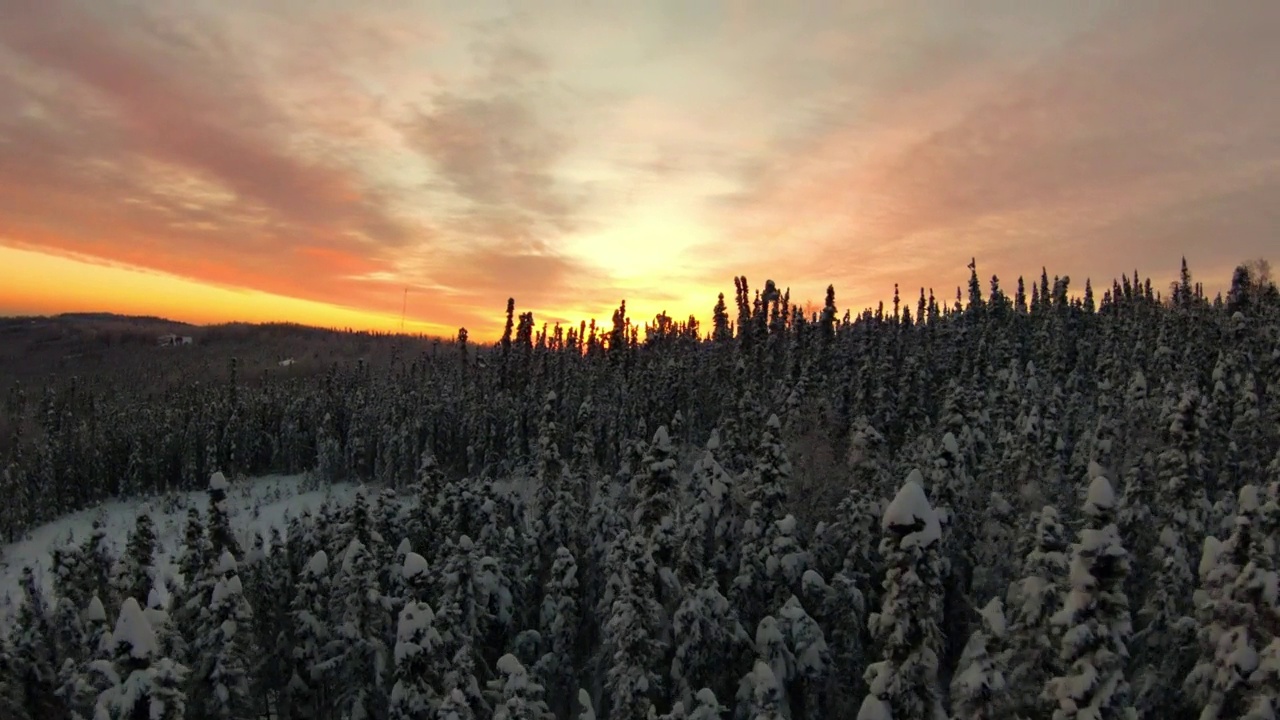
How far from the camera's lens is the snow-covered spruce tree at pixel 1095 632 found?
18734 mm

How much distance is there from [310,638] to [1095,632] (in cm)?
3018

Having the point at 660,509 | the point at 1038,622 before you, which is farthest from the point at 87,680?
the point at 1038,622

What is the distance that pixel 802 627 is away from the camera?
28.6m

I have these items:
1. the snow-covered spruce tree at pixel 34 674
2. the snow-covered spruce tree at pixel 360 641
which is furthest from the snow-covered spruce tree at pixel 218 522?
the snow-covered spruce tree at pixel 360 641

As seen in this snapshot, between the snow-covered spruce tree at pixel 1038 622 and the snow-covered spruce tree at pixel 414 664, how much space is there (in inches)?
741

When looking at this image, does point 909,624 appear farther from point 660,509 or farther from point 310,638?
point 310,638

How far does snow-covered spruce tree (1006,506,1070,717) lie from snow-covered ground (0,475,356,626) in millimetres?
68312

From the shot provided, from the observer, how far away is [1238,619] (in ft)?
70.6

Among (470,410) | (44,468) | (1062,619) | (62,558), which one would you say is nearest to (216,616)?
(62,558)

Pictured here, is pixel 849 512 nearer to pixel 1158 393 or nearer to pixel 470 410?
pixel 1158 393

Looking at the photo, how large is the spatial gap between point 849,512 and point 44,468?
107797mm

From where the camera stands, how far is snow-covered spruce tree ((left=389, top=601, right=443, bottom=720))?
24375 millimetres

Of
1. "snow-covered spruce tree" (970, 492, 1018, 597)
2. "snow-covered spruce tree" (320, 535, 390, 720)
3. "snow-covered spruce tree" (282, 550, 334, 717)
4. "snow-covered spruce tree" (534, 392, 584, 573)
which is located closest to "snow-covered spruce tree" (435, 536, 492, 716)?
"snow-covered spruce tree" (320, 535, 390, 720)

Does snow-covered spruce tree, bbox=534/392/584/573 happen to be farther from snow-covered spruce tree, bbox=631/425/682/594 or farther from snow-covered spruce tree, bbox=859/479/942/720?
snow-covered spruce tree, bbox=859/479/942/720
